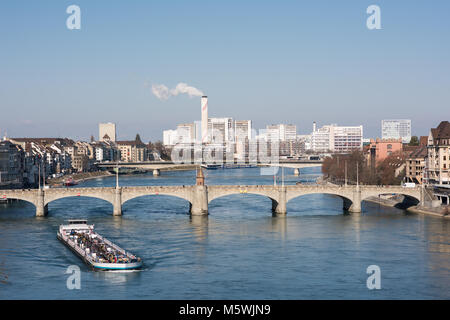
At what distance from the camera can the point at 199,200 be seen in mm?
71625

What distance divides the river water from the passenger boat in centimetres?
78

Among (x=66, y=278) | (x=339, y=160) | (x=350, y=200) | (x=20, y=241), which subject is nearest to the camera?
(x=66, y=278)

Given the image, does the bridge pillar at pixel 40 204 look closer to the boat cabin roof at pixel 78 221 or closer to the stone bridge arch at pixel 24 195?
the stone bridge arch at pixel 24 195

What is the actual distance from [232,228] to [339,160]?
6806cm

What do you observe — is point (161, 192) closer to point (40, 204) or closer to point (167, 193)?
point (167, 193)

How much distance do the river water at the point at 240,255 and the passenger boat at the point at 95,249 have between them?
78 centimetres

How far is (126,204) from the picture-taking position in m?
85.6

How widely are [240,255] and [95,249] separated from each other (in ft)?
33.5

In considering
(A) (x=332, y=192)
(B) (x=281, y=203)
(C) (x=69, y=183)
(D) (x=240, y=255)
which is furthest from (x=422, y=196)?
(C) (x=69, y=183)

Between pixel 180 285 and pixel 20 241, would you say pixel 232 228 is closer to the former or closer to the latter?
pixel 20 241

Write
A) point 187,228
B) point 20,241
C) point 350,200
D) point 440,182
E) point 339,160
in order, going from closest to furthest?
1. point 20,241
2. point 187,228
3. point 350,200
4. point 440,182
5. point 339,160

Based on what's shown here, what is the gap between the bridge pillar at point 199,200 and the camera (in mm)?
71625

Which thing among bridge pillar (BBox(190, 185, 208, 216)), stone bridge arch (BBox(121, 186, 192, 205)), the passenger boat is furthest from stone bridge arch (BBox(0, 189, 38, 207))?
bridge pillar (BBox(190, 185, 208, 216))
